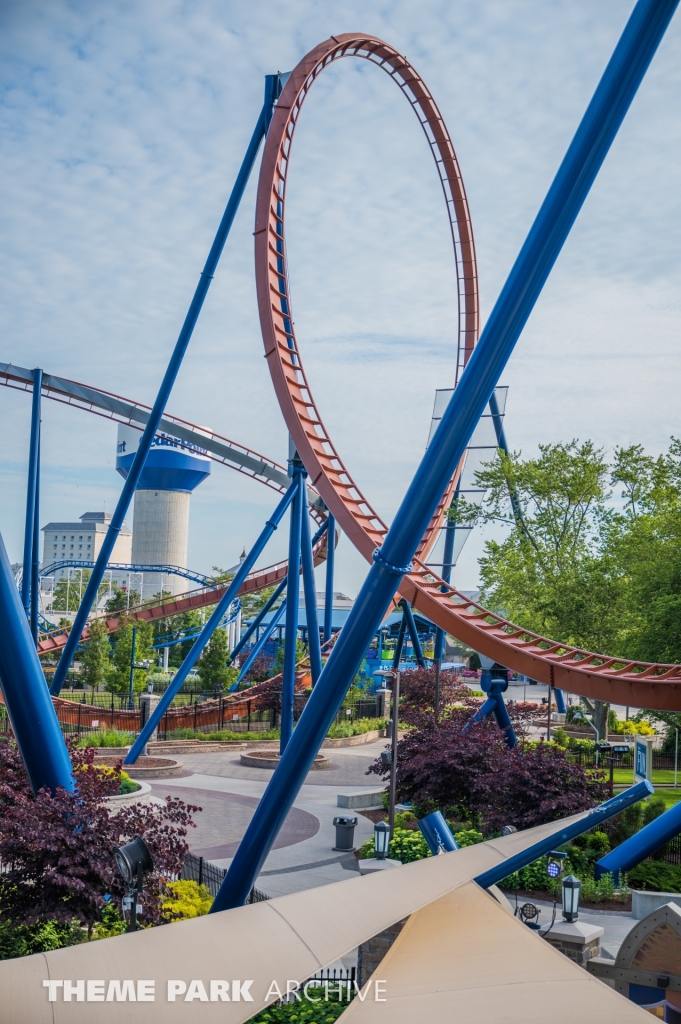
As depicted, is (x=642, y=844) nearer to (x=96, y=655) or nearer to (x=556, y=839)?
(x=556, y=839)

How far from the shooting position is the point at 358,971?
764 cm

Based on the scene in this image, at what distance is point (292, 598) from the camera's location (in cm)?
1828

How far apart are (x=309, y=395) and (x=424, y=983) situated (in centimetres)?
1253

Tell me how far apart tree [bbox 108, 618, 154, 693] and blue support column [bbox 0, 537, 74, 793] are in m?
22.4

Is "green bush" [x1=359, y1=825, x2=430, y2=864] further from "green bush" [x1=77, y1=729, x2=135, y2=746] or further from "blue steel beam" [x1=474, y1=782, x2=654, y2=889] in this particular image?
"green bush" [x1=77, y1=729, x2=135, y2=746]

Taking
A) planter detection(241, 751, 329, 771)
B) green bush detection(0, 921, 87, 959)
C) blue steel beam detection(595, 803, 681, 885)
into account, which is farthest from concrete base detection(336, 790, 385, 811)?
green bush detection(0, 921, 87, 959)

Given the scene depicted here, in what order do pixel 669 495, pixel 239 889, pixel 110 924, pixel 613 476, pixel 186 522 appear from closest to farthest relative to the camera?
pixel 239 889 < pixel 110 924 < pixel 669 495 < pixel 613 476 < pixel 186 522

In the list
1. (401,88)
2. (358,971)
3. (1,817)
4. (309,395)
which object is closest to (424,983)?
(358,971)

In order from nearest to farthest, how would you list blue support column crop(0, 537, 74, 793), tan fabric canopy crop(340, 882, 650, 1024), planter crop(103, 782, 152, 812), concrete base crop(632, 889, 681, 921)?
tan fabric canopy crop(340, 882, 650, 1024) → blue support column crop(0, 537, 74, 793) → concrete base crop(632, 889, 681, 921) → planter crop(103, 782, 152, 812)

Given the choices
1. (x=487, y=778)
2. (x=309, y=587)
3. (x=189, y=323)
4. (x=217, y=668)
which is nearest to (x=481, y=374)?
(x=487, y=778)

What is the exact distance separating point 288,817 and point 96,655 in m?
16.3

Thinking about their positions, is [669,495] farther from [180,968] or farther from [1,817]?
[180,968]

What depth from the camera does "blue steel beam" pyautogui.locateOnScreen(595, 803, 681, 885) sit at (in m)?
10.8

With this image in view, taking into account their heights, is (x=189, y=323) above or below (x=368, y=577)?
above
